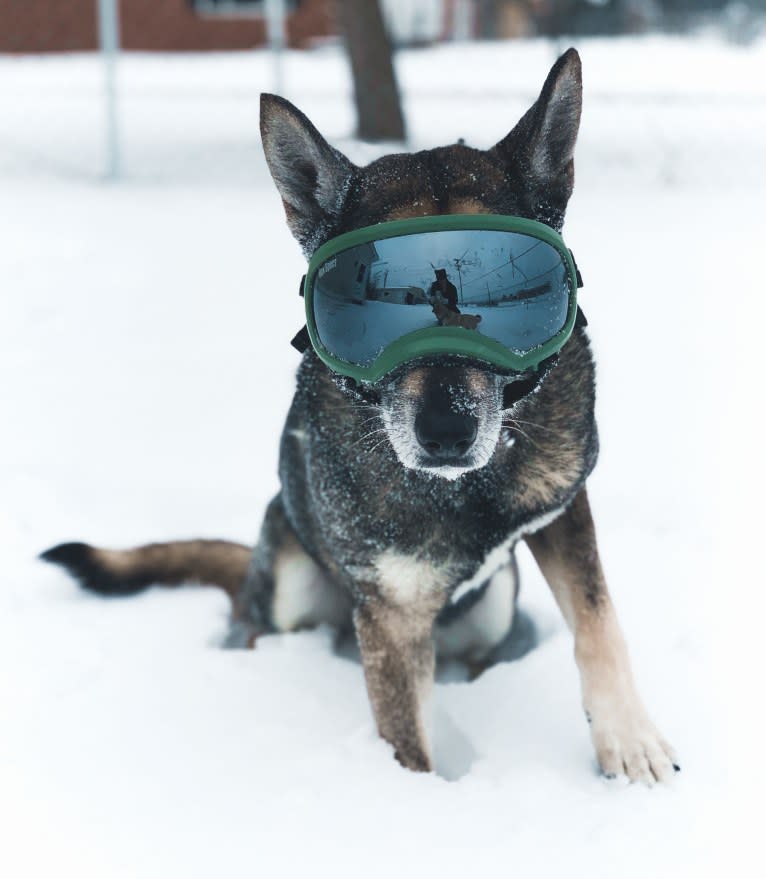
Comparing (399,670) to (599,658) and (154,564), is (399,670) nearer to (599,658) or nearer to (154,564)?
(599,658)

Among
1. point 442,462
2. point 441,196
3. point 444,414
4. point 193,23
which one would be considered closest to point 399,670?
point 442,462

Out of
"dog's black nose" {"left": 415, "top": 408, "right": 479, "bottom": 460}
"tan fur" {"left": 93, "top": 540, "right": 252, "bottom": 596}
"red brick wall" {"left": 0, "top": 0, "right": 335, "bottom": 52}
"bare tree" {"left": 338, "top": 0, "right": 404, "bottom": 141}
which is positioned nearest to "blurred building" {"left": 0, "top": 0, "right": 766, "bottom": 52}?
"red brick wall" {"left": 0, "top": 0, "right": 335, "bottom": 52}

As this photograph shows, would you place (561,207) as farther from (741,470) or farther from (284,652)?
(741,470)

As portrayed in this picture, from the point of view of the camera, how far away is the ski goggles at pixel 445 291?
1.82 meters

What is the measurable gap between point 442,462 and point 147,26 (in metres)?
20.8

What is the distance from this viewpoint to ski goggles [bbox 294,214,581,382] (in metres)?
1.82

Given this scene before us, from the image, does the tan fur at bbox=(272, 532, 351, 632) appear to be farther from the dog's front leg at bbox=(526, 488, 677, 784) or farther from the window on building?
the window on building

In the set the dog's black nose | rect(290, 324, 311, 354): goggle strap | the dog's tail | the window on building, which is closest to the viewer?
the dog's black nose

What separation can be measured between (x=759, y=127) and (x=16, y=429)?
880cm

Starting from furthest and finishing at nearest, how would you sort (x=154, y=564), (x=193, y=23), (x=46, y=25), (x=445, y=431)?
(x=193, y=23) → (x=46, y=25) → (x=154, y=564) → (x=445, y=431)

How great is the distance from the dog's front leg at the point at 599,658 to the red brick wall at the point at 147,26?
20154 millimetres

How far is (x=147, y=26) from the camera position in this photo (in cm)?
2028

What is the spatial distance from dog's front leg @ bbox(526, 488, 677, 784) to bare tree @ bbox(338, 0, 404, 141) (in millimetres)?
7033

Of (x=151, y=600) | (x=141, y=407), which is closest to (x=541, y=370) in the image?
(x=151, y=600)
